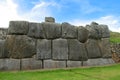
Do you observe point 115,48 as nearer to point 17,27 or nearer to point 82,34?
point 82,34

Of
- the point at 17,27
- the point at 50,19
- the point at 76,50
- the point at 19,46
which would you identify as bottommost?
the point at 76,50

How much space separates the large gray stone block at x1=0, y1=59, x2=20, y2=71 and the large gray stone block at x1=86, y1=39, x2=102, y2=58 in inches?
143

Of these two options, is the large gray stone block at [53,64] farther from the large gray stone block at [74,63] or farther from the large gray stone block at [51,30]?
the large gray stone block at [51,30]

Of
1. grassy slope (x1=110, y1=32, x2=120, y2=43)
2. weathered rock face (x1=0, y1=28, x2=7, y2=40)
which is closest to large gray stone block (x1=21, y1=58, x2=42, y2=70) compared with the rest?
weathered rock face (x1=0, y1=28, x2=7, y2=40)

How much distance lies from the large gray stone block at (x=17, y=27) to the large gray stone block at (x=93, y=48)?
3.35 m

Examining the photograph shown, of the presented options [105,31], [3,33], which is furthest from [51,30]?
[105,31]

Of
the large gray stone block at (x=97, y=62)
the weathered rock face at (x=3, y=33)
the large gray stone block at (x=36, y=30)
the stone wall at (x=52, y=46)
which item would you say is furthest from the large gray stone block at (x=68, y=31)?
the weathered rock face at (x=3, y=33)

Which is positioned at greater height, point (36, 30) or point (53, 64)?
point (36, 30)

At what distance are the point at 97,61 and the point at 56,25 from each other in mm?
2874

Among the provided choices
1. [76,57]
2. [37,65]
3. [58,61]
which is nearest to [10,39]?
[37,65]

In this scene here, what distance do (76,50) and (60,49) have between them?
864 mm

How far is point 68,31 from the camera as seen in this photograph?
12617mm

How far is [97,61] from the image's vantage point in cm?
1335

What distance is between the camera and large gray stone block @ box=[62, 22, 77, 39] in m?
12.5
